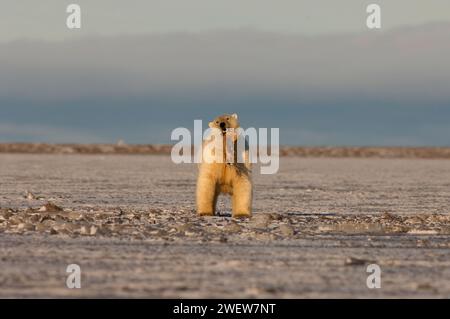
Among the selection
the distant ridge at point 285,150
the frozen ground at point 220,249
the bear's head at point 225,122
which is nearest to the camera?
the frozen ground at point 220,249

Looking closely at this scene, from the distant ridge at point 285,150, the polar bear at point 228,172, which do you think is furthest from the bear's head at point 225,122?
the distant ridge at point 285,150

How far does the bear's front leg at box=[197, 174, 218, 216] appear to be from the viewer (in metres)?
16.2

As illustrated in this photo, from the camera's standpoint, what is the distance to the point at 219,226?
14.5 metres

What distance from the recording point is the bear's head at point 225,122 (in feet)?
52.2

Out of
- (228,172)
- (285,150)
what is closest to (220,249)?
(228,172)

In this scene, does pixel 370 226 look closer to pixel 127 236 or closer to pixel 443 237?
pixel 443 237

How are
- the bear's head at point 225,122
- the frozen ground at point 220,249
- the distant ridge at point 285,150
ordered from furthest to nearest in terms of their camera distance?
the distant ridge at point 285,150 < the bear's head at point 225,122 < the frozen ground at point 220,249

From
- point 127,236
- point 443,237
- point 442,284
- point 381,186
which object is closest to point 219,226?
point 127,236

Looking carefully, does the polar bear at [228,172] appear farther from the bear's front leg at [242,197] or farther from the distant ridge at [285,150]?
the distant ridge at [285,150]

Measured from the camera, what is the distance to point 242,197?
634 inches

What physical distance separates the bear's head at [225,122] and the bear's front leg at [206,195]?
0.78m

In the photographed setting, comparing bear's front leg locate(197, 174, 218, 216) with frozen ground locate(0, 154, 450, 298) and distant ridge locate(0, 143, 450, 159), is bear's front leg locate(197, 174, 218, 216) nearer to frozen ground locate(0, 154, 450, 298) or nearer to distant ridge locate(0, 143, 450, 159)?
frozen ground locate(0, 154, 450, 298)

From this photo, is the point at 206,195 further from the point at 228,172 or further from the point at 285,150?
the point at 285,150

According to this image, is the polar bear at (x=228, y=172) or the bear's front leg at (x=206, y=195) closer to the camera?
the polar bear at (x=228, y=172)
